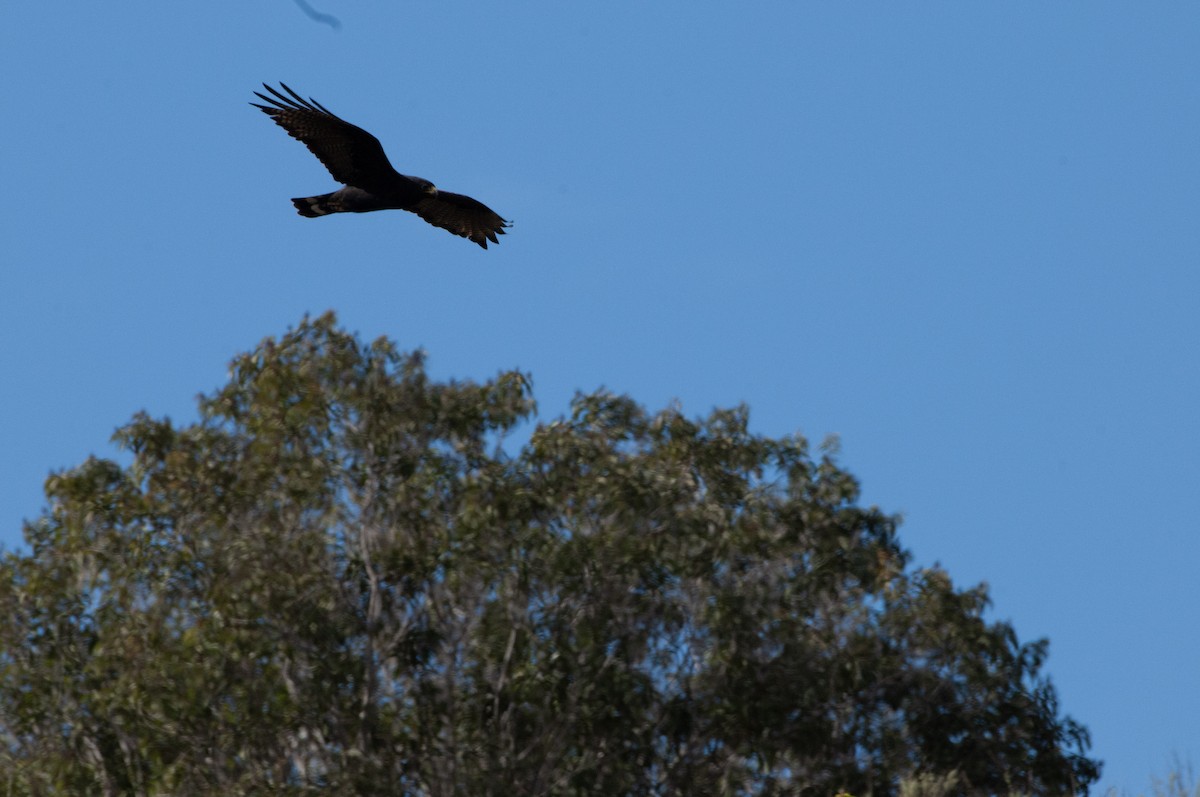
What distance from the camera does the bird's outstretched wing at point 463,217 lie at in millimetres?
21844

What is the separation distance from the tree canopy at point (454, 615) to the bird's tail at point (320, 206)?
610 centimetres

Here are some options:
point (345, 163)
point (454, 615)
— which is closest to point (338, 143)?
point (345, 163)

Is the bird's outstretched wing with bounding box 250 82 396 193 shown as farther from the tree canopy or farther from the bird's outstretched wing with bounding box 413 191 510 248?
the tree canopy

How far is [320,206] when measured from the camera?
20.4 meters

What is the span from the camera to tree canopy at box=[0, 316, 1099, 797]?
2517 centimetres

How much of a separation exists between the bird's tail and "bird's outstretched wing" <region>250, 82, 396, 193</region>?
1.05ft

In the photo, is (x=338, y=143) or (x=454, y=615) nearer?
(x=338, y=143)

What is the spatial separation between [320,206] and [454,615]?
735 cm

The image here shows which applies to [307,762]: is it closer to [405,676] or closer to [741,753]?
[405,676]

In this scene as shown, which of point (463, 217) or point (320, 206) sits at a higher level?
point (463, 217)

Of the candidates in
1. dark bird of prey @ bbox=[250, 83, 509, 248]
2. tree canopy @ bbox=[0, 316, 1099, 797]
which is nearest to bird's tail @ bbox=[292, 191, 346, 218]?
dark bird of prey @ bbox=[250, 83, 509, 248]

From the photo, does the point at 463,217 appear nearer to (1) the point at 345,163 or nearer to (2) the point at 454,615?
(1) the point at 345,163

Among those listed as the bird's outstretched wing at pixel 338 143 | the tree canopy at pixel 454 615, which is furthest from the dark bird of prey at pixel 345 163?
the tree canopy at pixel 454 615

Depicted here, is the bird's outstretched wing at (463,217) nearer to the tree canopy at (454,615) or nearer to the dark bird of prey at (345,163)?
the dark bird of prey at (345,163)
